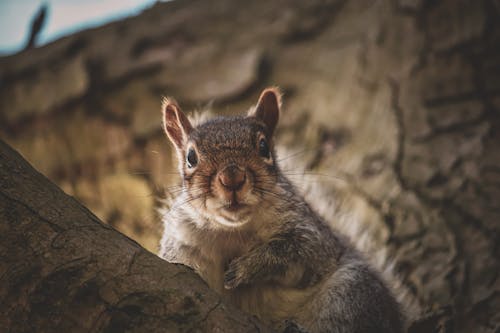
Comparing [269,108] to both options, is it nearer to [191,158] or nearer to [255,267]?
[191,158]

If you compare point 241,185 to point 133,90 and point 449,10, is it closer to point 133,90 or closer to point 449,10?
point 449,10

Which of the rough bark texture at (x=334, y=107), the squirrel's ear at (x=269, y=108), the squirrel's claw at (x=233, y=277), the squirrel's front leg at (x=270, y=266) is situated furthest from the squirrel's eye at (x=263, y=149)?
Answer: the rough bark texture at (x=334, y=107)

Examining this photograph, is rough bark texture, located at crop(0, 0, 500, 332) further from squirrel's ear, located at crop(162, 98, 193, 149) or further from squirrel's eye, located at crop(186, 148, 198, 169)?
squirrel's eye, located at crop(186, 148, 198, 169)

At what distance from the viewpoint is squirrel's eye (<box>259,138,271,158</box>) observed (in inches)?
71.4

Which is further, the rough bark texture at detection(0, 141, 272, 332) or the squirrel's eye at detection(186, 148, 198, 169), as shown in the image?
the squirrel's eye at detection(186, 148, 198, 169)

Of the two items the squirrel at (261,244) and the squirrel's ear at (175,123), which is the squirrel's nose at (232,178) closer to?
the squirrel at (261,244)

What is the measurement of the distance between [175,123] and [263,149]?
42cm

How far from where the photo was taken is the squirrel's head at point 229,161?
162cm

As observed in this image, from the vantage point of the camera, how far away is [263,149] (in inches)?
71.8

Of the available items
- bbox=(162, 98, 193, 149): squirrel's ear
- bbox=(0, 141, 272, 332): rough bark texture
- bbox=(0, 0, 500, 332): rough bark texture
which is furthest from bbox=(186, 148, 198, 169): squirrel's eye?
bbox=(0, 141, 272, 332): rough bark texture

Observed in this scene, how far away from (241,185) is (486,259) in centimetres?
109

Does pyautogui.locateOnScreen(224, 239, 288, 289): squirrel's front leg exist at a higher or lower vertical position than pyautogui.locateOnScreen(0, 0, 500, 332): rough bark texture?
lower

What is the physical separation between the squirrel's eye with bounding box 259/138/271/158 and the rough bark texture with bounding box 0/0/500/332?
726 millimetres

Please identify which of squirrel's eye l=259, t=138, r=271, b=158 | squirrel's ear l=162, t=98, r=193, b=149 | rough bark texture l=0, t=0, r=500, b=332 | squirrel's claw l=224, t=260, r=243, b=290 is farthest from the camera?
rough bark texture l=0, t=0, r=500, b=332
